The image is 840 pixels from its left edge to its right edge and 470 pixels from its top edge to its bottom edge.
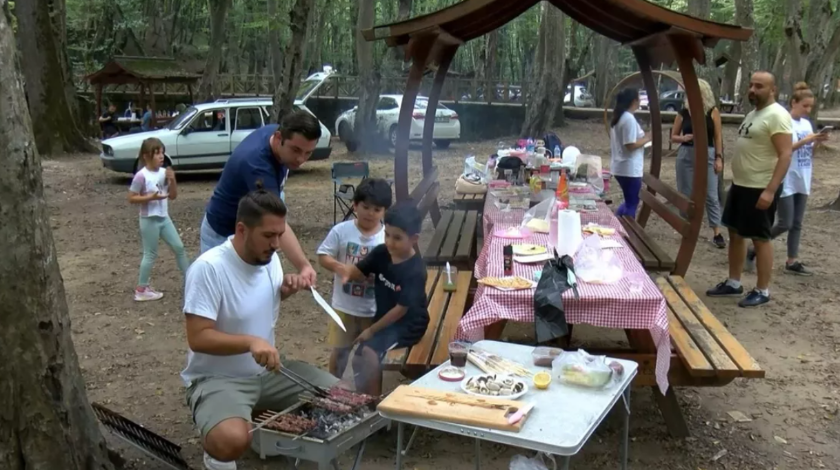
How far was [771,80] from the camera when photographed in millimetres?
5910

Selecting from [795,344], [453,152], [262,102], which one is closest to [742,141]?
[795,344]

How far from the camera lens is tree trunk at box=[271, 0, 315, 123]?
9.65 meters

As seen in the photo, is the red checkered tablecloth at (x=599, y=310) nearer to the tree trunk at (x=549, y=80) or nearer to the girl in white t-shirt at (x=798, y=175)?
the girl in white t-shirt at (x=798, y=175)

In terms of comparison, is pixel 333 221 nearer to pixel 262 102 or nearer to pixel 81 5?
pixel 262 102

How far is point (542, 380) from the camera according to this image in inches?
113

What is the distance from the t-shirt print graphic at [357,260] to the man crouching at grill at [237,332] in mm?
724

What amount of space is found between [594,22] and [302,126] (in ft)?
15.3

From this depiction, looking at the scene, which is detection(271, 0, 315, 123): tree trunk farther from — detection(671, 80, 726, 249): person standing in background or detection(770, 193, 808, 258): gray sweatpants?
detection(770, 193, 808, 258): gray sweatpants

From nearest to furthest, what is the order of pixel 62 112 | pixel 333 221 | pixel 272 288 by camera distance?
pixel 272 288, pixel 333 221, pixel 62 112

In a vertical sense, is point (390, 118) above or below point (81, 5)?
below

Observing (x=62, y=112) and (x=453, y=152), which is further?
(x=453, y=152)

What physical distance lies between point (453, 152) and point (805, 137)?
42.6 feet

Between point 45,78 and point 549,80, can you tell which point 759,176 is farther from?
point 45,78

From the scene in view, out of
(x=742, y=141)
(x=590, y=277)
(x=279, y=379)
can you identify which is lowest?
(x=279, y=379)
